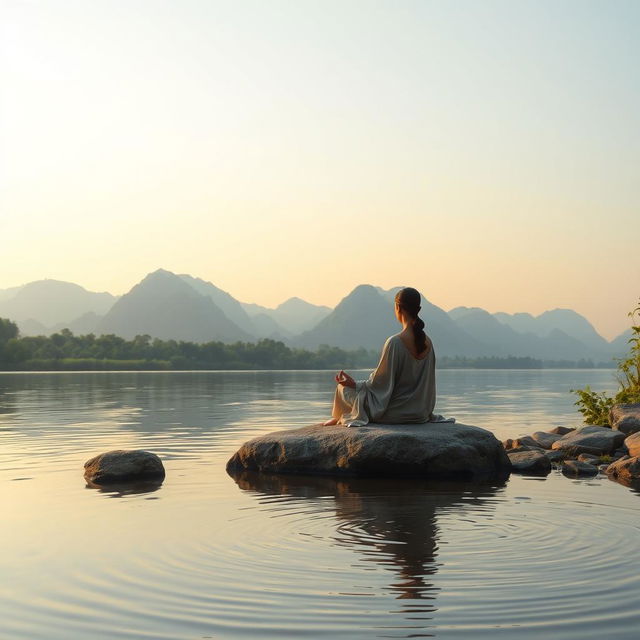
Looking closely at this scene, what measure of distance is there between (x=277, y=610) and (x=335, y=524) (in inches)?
128

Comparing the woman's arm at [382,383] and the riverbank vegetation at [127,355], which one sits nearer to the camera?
the woman's arm at [382,383]

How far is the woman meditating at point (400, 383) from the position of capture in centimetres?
1370

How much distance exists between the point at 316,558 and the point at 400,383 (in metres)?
6.66

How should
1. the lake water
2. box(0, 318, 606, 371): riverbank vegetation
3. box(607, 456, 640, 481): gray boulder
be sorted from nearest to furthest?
the lake water
box(607, 456, 640, 481): gray boulder
box(0, 318, 606, 371): riverbank vegetation

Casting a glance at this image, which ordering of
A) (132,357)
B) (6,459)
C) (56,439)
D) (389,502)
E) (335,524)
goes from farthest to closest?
(132,357)
(56,439)
(6,459)
(389,502)
(335,524)

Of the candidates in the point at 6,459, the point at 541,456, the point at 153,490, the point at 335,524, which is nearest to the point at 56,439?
the point at 6,459

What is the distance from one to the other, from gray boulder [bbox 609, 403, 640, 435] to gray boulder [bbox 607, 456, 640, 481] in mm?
3248

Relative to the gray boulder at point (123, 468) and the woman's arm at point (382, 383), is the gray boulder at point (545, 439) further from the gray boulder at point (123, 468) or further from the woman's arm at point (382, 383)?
the gray boulder at point (123, 468)

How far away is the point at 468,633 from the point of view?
539 centimetres

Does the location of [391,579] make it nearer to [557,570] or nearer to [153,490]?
[557,570]

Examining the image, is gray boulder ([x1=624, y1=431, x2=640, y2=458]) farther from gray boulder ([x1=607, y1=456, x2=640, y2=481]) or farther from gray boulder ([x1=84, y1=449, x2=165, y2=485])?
gray boulder ([x1=84, y1=449, x2=165, y2=485])

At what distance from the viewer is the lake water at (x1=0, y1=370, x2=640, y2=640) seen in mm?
5648

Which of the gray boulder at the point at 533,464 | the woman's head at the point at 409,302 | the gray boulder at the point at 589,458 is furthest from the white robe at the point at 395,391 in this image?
the gray boulder at the point at 589,458

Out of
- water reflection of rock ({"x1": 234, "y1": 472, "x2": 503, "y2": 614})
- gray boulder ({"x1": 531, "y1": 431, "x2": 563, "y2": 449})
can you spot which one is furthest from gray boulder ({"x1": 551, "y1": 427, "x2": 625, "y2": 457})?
water reflection of rock ({"x1": 234, "y1": 472, "x2": 503, "y2": 614})
